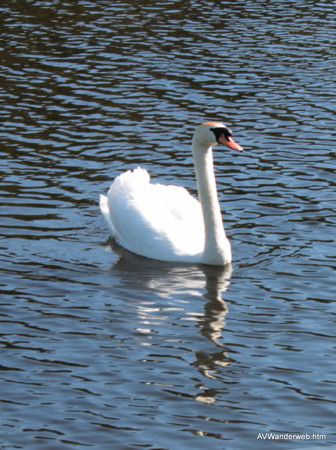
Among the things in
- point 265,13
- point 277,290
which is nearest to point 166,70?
point 265,13

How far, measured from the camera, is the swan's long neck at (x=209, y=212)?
13.4m

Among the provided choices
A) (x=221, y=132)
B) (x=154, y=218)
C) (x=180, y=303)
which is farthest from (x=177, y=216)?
(x=180, y=303)

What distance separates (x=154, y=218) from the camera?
13.9 meters

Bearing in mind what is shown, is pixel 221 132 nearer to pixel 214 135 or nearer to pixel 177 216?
pixel 214 135

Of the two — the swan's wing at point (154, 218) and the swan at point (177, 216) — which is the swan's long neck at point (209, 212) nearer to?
the swan at point (177, 216)

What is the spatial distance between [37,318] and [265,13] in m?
18.2

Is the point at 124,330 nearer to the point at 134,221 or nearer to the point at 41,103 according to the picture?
Answer: the point at 134,221

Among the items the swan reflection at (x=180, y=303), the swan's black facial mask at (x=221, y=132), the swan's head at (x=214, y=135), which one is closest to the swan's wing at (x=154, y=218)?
the swan reflection at (x=180, y=303)

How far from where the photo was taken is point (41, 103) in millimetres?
20391

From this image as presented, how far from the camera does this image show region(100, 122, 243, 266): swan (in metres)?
13.4

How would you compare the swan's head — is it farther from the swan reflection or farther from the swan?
the swan reflection

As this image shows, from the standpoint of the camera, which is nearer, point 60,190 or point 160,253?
point 160,253

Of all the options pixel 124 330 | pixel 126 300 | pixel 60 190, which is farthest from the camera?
pixel 60 190

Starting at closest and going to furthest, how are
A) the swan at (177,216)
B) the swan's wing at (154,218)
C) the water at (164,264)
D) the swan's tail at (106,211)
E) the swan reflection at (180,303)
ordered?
the water at (164,264) < the swan reflection at (180,303) < the swan at (177,216) < the swan's wing at (154,218) < the swan's tail at (106,211)
